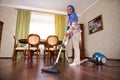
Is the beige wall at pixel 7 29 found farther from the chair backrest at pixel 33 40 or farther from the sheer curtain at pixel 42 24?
the chair backrest at pixel 33 40

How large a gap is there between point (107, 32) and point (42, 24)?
350 cm

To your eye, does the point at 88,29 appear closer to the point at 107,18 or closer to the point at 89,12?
the point at 89,12

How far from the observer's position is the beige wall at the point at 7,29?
507cm

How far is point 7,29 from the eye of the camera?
17.2 ft

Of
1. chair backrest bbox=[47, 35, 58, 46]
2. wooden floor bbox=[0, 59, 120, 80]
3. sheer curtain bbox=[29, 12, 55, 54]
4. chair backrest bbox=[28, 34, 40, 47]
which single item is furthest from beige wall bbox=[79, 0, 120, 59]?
chair backrest bbox=[28, 34, 40, 47]

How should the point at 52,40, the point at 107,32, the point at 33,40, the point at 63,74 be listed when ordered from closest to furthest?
1. the point at 63,74
2. the point at 33,40
3. the point at 52,40
4. the point at 107,32

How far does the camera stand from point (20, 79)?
2.97 feet

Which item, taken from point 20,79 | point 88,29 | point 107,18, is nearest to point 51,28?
point 88,29

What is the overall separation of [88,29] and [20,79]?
5015 millimetres

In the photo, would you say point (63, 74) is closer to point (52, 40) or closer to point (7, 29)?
point (52, 40)

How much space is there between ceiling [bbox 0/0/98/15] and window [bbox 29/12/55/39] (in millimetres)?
349

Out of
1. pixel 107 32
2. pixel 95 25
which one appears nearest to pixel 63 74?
pixel 107 32

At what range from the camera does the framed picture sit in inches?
178

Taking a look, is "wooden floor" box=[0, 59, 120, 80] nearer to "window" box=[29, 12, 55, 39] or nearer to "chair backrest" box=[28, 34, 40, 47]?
"chair backrest" box=[28, 34, 40, 47]
